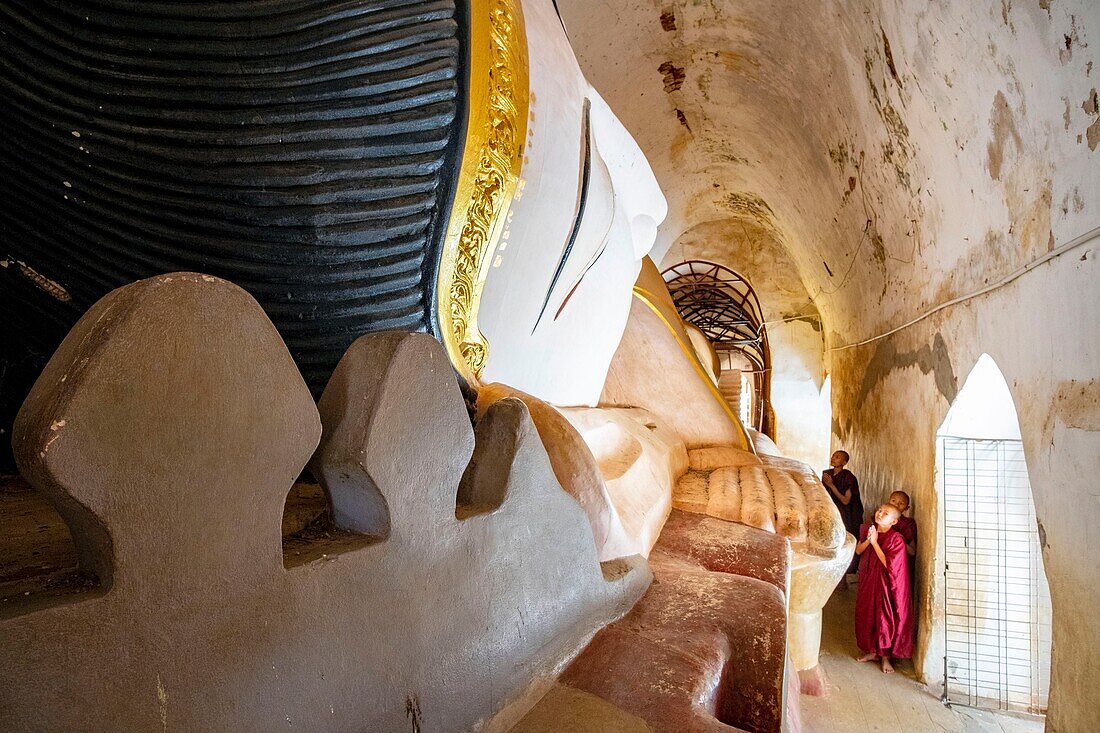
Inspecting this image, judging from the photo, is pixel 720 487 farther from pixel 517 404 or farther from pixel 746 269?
pixel 746 269

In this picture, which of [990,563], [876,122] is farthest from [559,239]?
[990,563]

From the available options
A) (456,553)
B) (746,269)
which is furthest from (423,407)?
(746,269)

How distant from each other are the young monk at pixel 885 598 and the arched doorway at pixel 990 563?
0.80 ft

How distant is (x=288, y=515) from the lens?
970 mm

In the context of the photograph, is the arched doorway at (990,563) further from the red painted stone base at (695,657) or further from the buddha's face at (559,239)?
the red painted stone base at (695,657)

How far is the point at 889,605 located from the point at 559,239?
4.03 meters

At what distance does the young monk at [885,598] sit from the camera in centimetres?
444

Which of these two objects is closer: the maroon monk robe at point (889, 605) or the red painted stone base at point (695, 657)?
the red painted stone base at point (695, 657)

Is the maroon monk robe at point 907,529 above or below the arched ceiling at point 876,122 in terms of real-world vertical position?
below

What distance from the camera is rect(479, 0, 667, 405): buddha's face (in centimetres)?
156

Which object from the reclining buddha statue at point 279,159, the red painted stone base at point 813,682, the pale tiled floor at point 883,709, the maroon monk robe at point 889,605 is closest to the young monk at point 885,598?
the maroon monk robe at point 889,605

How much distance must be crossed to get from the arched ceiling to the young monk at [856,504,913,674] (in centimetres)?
164

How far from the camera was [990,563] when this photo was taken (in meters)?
4.11

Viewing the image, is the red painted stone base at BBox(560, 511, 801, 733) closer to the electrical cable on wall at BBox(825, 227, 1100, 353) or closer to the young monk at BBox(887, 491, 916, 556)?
the electrical cable on wall at BBox(825, 227, 1100, 353)
